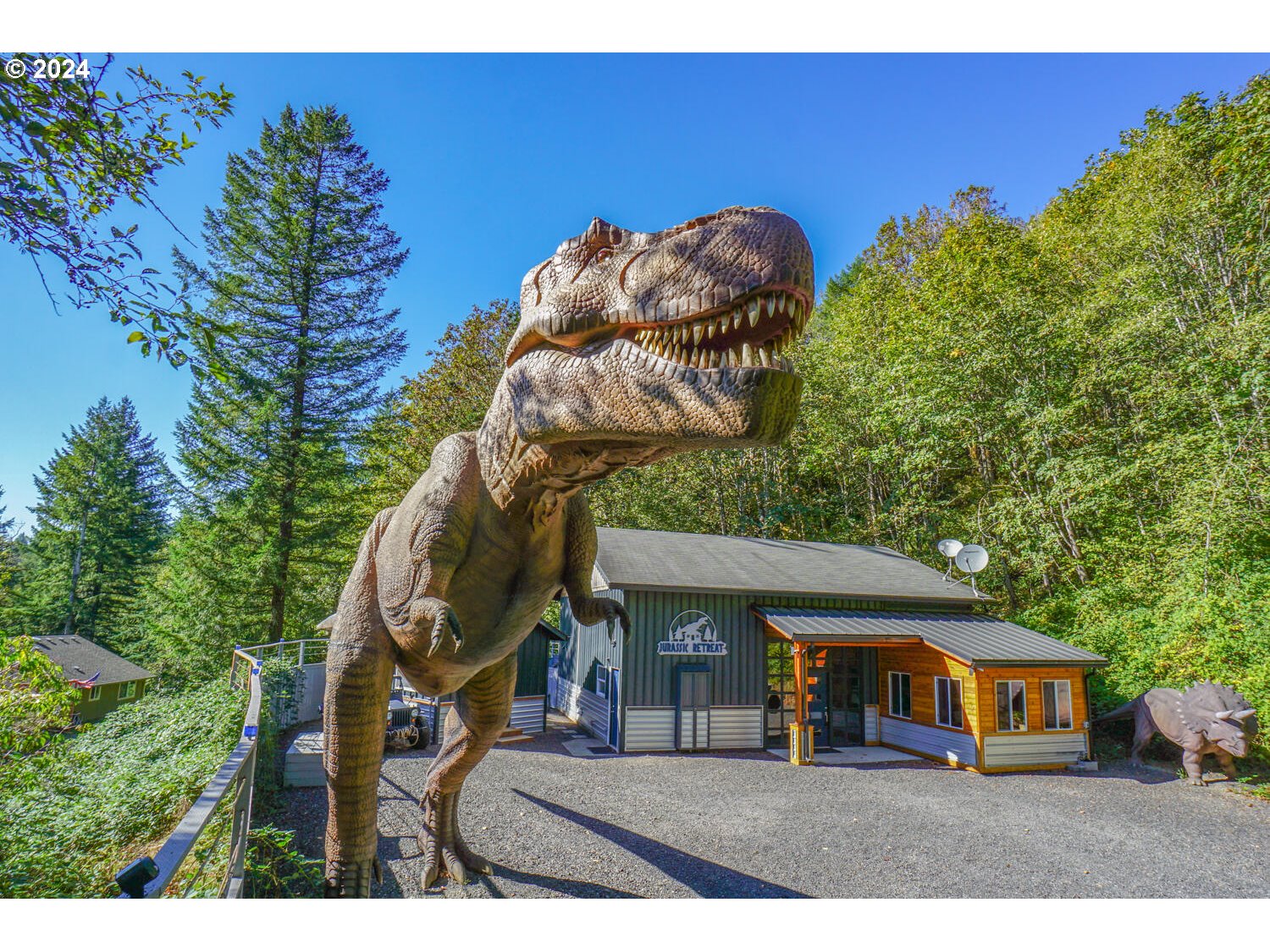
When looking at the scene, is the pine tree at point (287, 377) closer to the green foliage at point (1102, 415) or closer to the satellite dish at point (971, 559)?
the green foliage at point (1102, 415)

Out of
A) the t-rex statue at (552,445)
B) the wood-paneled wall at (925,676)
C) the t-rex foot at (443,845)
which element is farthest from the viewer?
the wood-paneled wall at (925,676)

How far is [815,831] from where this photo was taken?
680cm

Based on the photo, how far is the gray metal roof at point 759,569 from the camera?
1133 cm

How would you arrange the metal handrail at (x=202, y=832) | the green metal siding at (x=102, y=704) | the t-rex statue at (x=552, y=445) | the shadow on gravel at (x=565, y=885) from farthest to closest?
the green metal siding at (x=102, y=704) → the shadow on gravel at (x=565, y=885) → the t-rex statue at (x=552, y=445) → the metal handrail at (x=202, y=832)

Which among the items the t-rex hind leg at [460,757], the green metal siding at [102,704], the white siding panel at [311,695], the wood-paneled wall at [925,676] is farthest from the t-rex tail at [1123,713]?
the green metal siding at [102,704]

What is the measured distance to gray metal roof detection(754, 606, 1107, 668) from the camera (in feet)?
33.8

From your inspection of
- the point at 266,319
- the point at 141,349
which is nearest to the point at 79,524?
the point at 266,319

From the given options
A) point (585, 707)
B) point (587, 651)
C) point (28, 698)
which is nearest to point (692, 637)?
point (587, 651)

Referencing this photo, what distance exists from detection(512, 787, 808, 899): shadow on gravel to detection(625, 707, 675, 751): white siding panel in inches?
162

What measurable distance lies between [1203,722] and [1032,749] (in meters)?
2.30

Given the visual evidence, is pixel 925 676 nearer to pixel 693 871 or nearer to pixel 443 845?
pixel 693 871

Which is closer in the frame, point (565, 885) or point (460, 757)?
point (460, 757)

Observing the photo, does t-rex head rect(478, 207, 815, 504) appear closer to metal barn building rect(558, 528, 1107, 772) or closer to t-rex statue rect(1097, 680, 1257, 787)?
metal barn building rect(558, 528, 1107, 772)

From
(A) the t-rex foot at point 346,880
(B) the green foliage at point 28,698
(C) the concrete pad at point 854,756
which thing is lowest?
(C) the concrete pad at point 854,756
